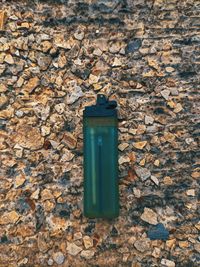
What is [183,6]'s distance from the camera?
3.42 meters

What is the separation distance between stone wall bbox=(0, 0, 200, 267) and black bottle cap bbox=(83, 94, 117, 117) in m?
0.07

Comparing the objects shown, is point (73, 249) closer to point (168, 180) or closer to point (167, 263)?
point (167, 263)

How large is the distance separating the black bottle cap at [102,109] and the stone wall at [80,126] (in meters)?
0.07

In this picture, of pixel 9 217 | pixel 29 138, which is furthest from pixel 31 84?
pixel 9 217

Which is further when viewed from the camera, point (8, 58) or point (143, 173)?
point (8, 58)

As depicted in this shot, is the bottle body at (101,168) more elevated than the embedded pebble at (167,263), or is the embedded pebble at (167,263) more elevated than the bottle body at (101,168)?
the bottle body at (101,168)

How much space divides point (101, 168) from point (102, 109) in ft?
1.33

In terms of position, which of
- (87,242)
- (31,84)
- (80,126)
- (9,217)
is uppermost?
(31,84)

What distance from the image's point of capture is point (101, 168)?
3.31 meters

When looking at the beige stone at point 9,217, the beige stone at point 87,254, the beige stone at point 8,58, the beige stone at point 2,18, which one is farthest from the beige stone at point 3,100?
the beige stone at point 87,254

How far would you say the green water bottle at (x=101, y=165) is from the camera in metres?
3.30

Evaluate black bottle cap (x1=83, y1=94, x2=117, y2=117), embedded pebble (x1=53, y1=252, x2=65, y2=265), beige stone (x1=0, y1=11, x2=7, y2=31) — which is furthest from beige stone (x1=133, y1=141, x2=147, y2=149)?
beige stone (x1=0, y1=11, x2=7, y2=31)

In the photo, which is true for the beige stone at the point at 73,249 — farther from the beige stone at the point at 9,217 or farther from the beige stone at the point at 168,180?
the beige stone at the point at 168,180

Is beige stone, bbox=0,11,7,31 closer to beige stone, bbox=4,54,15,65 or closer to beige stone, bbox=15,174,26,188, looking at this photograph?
beige stone, bbox=4,54,15,65
